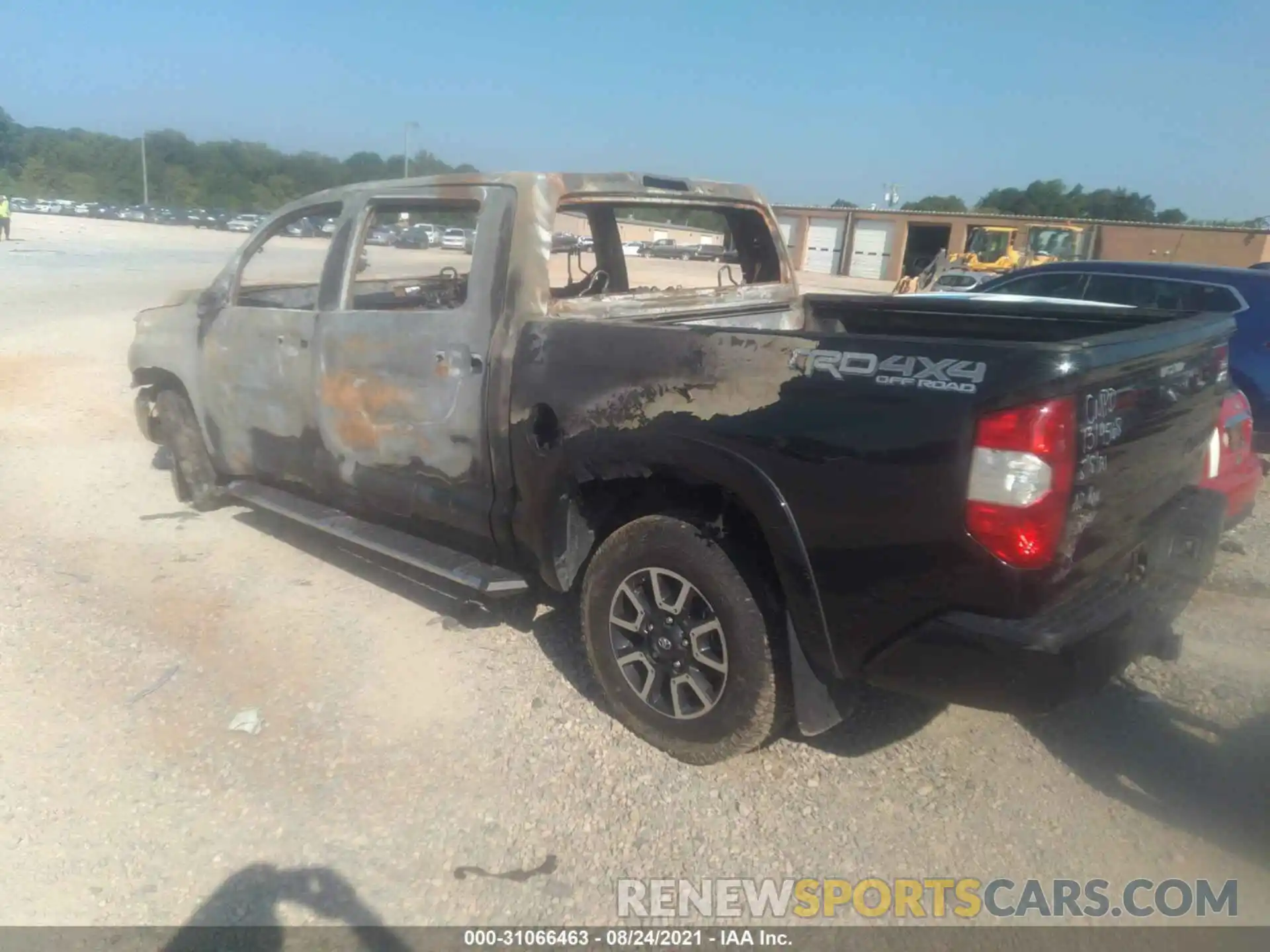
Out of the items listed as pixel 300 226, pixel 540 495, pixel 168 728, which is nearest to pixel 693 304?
pixel 540 495

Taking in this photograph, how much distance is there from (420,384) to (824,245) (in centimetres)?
4859

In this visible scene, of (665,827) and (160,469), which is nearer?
(665,827)

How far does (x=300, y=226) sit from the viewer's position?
5250 millimetres

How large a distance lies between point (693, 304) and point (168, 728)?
284 cm

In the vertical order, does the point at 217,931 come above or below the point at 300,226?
below

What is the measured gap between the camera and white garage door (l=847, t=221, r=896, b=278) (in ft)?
154

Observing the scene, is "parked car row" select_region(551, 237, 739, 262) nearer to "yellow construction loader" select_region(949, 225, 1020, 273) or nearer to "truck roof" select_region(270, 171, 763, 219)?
"truck roof" select_region(270, 171, 763, 219)

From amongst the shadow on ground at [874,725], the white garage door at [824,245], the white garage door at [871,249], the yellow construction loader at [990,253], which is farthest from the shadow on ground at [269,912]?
the white garage door at [824,245]

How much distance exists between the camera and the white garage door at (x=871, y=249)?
46.9 m

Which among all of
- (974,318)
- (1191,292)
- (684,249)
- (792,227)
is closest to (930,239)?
(792,227)

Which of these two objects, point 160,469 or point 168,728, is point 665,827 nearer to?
point 168,728

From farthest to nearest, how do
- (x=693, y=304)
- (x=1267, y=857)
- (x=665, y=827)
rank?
(x=693, y=304)
(x=665, y=827)
(x=1267, y=857)

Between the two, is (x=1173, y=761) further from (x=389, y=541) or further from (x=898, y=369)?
(x=389, y=541)

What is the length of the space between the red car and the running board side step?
2.96 m
